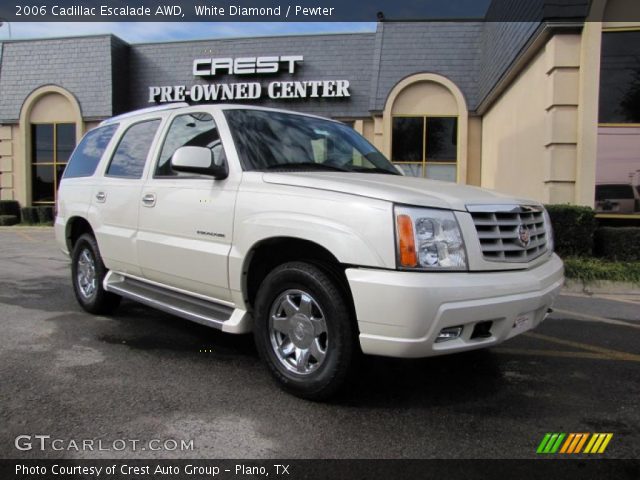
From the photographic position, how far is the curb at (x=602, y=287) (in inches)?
296

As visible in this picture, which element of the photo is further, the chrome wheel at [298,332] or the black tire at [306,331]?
the chrome wheel at [298,332]

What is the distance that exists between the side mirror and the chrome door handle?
0.77 meters

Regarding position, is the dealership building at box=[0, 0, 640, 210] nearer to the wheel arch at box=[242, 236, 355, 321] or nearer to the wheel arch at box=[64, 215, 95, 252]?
the wheel arch at box=[242, 236, 355, 321]

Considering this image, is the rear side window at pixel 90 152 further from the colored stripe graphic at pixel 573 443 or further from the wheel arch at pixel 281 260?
the colored stripe graphic at pixel 573 443

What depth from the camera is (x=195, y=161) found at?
12.0 ft

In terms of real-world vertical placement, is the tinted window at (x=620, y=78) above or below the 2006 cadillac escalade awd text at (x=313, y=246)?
above

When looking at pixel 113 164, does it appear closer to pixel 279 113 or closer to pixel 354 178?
pixel 279 113

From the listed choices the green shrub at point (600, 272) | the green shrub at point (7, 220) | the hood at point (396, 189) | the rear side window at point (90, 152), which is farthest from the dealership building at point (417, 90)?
the rear side window at point (90, 152)

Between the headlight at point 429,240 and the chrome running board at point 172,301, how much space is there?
1.50 metres

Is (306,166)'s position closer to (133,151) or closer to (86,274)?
(133,151)

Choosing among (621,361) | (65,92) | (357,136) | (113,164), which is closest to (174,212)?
(113,164)

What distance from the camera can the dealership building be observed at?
9.28 m

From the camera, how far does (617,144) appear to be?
9.43 metres

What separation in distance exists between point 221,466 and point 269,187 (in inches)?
66.6
